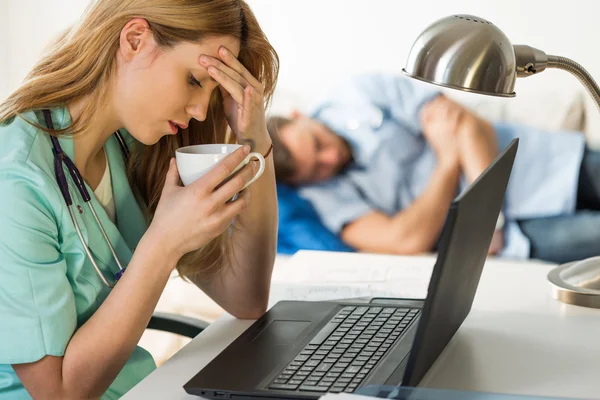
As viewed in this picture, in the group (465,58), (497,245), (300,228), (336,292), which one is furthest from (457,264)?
(300,228)

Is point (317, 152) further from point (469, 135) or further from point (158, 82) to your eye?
point (158, 82)

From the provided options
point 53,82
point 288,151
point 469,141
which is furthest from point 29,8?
point 53,82

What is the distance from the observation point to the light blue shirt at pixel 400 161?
2.82 meters

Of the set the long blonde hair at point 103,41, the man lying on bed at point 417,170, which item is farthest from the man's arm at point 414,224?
the long blonde hair at point 103,41

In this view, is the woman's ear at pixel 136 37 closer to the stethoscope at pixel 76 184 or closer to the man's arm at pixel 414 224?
the stethoscope at pixel 76 184

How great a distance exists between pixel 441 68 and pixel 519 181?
1851 millimetres

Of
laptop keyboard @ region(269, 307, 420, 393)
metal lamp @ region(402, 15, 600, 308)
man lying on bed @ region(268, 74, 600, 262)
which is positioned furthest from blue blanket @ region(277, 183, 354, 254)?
metal lamp @ region(402, 15, 600, 308)

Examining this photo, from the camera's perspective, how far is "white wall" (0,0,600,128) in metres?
2.85

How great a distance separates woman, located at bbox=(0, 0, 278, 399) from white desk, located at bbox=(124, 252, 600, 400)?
10 cm

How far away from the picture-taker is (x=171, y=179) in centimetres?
117

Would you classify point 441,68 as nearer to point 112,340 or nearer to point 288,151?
point 112,340

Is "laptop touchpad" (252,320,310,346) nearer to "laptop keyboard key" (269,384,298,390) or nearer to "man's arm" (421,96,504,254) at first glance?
"laptop keyboard key" (269,384,298,390)

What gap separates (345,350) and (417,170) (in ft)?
6.51

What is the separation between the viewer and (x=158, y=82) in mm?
1258
